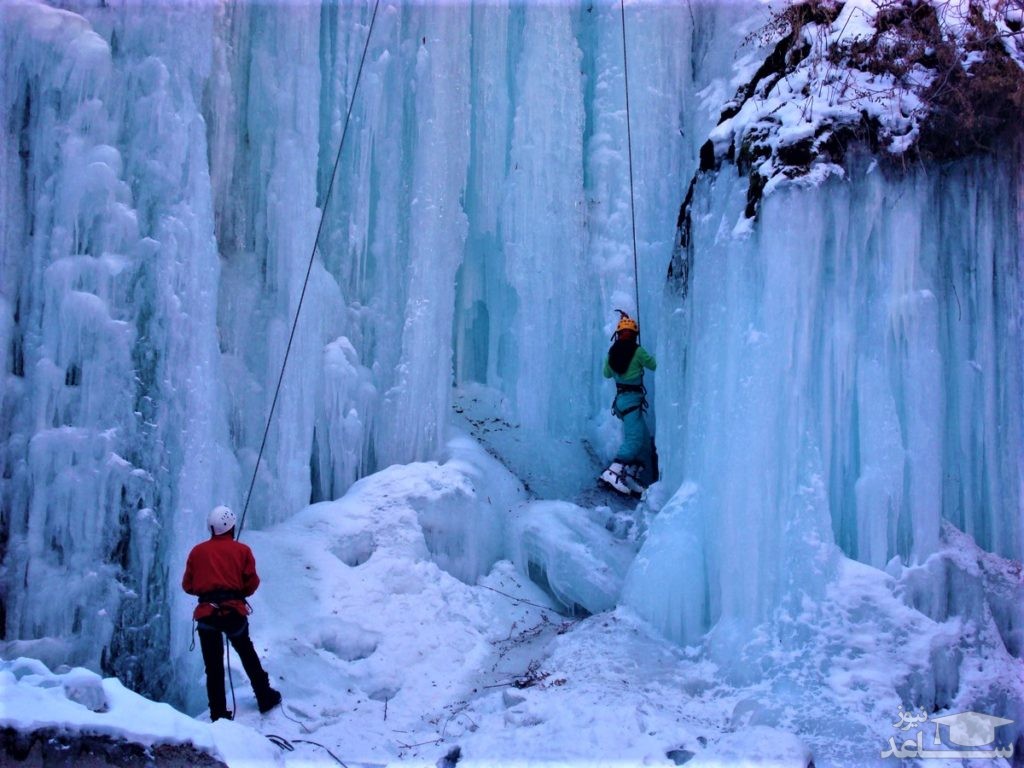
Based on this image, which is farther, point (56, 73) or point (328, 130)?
point (328, 130)

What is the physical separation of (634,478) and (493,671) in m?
2.77

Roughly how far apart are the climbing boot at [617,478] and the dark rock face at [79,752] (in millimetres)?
5385

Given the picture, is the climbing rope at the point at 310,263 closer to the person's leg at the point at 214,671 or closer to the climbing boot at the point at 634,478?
the person's leg at the point at 214,671

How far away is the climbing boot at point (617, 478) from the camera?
8.86 metres

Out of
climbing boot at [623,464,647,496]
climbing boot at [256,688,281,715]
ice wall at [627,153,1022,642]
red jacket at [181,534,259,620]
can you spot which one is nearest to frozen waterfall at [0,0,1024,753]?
ice wall at [627,153,1022,642]

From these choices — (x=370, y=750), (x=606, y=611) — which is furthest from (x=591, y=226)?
(x=370, y=750)

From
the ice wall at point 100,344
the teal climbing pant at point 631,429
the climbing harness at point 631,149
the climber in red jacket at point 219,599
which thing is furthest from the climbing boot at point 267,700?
the climbing harness at point 631,149

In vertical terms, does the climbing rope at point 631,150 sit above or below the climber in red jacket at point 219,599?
above

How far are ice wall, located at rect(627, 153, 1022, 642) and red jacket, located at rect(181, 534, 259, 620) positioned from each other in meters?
2.91

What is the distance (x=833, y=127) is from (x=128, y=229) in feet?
15.3

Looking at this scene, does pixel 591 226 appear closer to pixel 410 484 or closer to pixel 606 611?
pixel 410 484

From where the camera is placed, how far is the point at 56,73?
648 centimetres

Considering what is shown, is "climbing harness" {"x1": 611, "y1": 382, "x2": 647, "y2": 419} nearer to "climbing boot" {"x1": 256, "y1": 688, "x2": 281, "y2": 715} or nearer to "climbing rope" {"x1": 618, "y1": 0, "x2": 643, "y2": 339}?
"climbing rope" {"x1": 618, "y1": 0, "x2": 643, "y2": 339}

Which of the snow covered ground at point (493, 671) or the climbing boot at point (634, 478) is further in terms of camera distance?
the climbing boot at point (634, 478)
